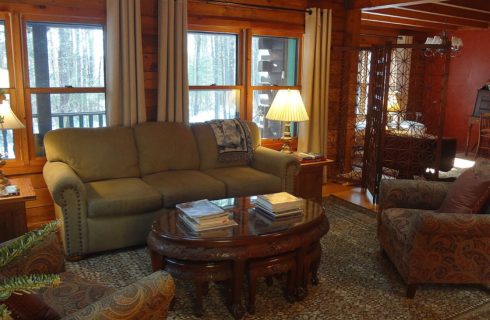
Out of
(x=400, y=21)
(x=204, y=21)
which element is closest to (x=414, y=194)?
(x=204, y=21)

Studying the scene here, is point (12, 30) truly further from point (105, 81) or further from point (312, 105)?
point (312, 105)

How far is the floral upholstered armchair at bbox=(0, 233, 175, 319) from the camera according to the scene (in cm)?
130

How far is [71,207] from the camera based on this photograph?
10.5ft

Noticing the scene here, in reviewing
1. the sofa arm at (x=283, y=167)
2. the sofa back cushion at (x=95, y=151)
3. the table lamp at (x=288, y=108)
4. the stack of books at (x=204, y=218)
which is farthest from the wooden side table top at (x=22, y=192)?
the table lamp at (x=288, y=108)

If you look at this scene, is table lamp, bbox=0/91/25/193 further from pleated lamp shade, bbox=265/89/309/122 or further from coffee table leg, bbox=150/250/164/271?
pleated lamp shade, bbox=265/89/309/122

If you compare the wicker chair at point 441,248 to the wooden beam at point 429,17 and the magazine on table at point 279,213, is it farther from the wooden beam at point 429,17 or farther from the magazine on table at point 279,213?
the wooden beam at point 429,17

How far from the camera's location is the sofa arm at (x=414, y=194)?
3.28m

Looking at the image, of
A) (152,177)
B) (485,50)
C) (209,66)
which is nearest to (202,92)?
(209,66)

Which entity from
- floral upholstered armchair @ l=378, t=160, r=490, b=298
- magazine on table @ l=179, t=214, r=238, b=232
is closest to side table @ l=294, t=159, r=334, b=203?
floral upholstered armchair @ l=378, t=160, r=490, b=298

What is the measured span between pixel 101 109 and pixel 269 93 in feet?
6.41

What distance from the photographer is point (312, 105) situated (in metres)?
5.34

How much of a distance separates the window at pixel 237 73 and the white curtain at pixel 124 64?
26.1 inches

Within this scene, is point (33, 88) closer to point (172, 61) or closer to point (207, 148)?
point (172, 61)

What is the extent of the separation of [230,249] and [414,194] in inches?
62.5
